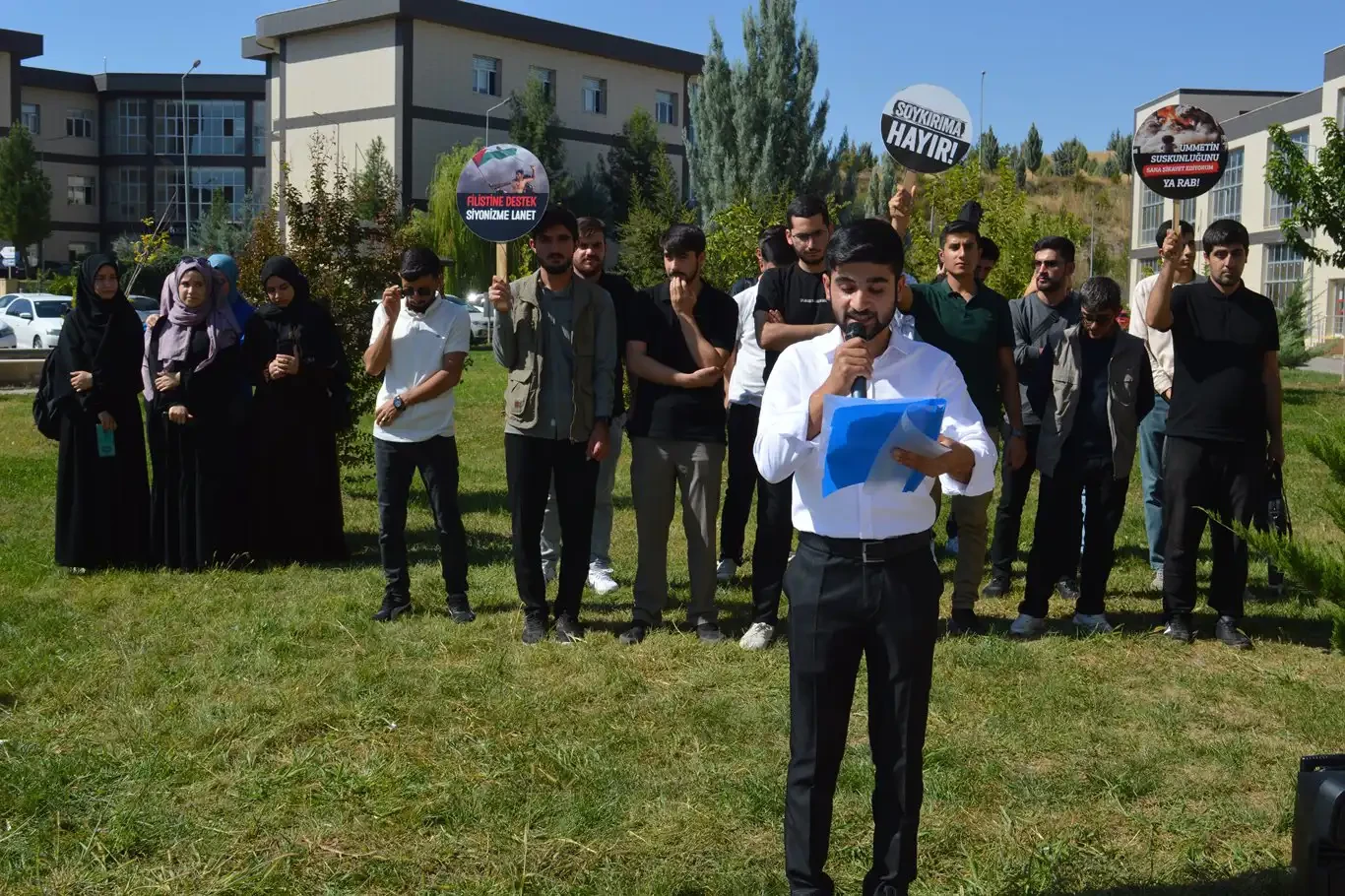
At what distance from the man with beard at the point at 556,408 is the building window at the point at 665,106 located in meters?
54.5

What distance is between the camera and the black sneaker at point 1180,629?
7473mm

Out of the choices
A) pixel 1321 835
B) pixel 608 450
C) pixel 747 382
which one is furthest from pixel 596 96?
pixel 1321 835

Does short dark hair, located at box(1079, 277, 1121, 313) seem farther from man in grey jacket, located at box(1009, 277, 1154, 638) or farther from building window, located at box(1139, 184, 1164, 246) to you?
building window, located at box(1139, 184, 1164, 246)

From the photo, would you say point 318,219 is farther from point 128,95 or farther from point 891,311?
point 128,95

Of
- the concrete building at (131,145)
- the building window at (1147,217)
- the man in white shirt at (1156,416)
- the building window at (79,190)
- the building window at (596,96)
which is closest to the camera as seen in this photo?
the man in white shirt at (1156,416)

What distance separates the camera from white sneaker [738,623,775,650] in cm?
724

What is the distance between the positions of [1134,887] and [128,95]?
7685cm

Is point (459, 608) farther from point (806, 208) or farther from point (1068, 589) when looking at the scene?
point (1068, 589)

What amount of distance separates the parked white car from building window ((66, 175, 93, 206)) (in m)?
39.2

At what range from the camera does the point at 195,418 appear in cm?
913

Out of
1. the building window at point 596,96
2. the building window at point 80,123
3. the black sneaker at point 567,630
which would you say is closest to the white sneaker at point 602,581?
the black sneaker at point 567,630

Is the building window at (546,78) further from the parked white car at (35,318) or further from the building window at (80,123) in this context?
the building window at (80,123)

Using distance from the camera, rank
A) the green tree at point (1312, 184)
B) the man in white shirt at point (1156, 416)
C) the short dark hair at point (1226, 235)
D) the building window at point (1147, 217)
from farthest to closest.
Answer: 1. the building window at point (1147, 217)
2. the green tree at point (1312, 184)
3. the man in white shirt at point (1156, 416)
4. the short dark hair at point (1226, 235)

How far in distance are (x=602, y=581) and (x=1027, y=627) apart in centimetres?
268
